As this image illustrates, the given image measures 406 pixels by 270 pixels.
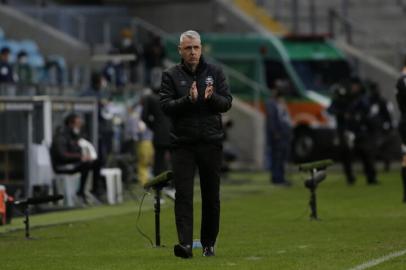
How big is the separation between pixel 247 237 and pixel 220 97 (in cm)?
339

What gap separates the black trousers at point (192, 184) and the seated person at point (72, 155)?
10.1 m

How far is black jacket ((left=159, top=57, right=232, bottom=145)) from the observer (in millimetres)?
14406

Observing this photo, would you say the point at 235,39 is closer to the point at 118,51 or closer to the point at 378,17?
the point at 118,51

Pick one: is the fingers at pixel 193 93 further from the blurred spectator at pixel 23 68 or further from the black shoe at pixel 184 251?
the blurred spectator at pixel 23 68

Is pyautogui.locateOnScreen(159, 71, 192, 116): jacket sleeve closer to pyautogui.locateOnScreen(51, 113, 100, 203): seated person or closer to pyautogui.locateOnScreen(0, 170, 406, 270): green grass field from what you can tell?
pyautogui.locateOnScreen(0, 170, 406, 270): green grass field

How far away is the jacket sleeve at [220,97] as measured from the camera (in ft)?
47.0

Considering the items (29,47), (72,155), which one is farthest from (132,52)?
(72,155)

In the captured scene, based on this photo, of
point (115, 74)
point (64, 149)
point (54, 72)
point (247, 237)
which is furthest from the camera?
point (115, 74)

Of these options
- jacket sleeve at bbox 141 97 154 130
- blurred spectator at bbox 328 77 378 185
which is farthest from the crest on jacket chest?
blurred spectator at bbox 328 77 378 185

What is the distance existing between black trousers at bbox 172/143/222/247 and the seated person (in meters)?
10.1

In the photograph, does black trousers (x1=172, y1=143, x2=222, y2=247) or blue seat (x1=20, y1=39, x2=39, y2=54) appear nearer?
black trousers (x1=172, y1=143, x2=222, y2=247)

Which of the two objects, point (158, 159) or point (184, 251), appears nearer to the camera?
point (184, 251)

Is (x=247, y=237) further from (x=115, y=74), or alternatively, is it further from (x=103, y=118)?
(x=115, y=74)

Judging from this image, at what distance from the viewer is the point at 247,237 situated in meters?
17.4
